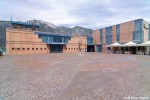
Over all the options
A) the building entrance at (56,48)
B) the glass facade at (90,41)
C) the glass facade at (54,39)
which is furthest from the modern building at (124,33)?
the building entrance at (56,48)

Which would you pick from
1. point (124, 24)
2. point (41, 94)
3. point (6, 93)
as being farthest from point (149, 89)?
point (124, 24)

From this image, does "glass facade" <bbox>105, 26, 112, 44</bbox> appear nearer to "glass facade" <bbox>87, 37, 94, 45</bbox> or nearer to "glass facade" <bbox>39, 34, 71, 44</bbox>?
"glass facade" <bbox>87, 37, 94, 45</bbox>

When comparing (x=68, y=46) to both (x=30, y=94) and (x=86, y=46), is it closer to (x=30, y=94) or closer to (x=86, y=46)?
(x=86, y=46)

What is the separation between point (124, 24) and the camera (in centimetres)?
3800

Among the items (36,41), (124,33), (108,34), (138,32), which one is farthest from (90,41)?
(36,41)

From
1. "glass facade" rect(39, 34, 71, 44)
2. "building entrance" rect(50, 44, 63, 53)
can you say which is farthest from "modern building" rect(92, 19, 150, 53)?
"building entrance" rect(50, 44, 63, 53)

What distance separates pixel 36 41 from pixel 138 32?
29474mm

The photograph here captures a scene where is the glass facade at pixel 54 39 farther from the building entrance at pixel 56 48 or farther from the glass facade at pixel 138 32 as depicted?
the glass facade at pixel 138 32

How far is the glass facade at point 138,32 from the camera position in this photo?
108ft

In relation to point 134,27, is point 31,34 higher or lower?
lower

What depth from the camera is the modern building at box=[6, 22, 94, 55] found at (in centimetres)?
3092

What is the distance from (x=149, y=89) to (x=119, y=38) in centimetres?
3723

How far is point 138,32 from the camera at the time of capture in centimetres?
3381

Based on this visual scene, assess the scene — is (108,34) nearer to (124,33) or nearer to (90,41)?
(124,33)
